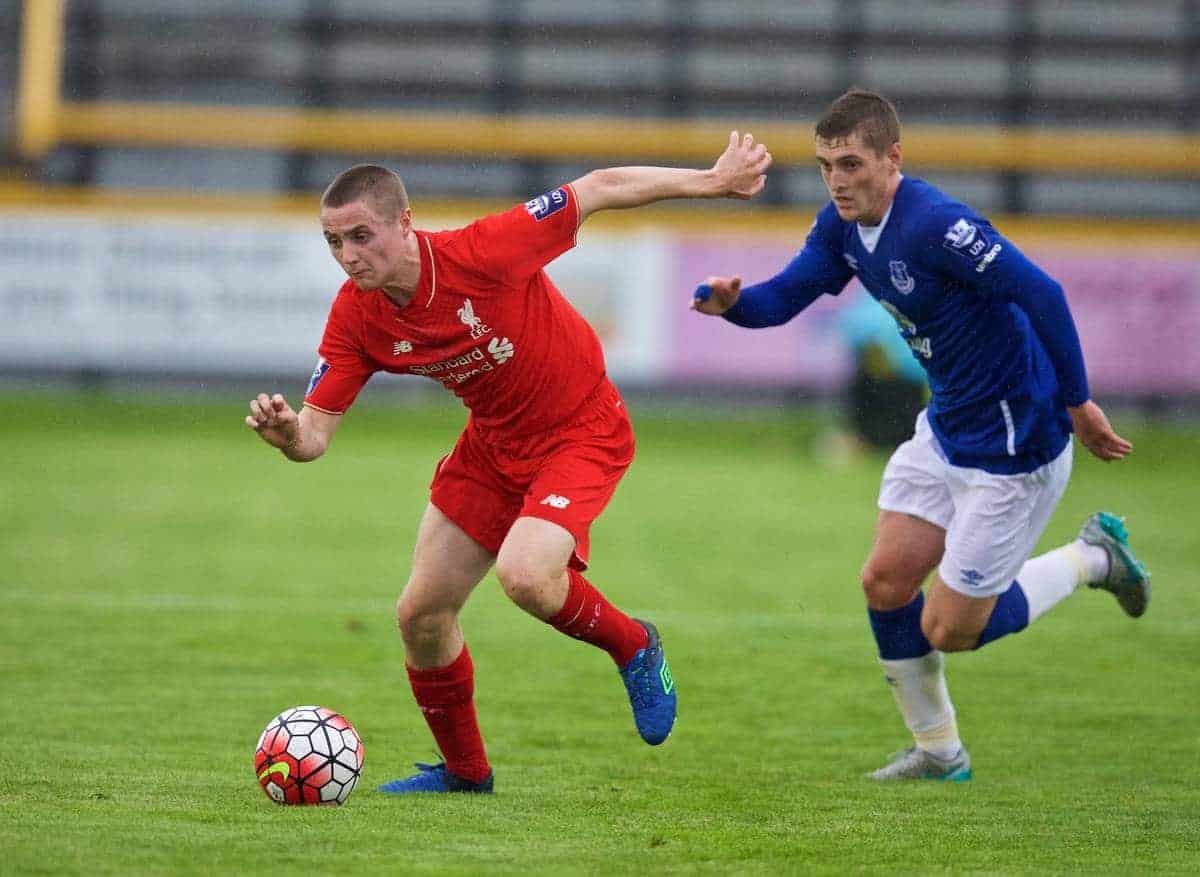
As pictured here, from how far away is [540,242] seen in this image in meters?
5.25

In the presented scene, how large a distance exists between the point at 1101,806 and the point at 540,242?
2.28 metres

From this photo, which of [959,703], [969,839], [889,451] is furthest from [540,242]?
[889,451]

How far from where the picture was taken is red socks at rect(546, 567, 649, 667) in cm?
514

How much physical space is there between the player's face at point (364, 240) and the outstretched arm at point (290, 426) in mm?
415

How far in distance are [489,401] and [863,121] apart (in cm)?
142

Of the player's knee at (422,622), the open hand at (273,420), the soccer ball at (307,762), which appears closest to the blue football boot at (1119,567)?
the player's knee at (422,622)

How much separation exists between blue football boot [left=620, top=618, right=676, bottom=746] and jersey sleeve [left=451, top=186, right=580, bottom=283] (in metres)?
1.17

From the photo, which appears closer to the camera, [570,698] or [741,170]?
[741,170]

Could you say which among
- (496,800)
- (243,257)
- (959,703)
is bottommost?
(243,257)

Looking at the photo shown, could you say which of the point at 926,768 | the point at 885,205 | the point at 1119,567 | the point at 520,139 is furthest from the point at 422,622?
the point at 520,139

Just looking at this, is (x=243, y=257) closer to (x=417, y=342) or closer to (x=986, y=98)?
(x=986, y=98)

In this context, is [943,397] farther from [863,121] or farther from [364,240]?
[364,240]

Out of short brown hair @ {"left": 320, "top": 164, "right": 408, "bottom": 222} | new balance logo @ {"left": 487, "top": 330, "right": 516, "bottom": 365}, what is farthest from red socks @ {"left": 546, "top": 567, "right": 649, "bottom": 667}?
short brown hair @ {"left": 320, "top": 164, "right": 408, "bottom": 222}

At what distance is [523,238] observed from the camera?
5.23m
